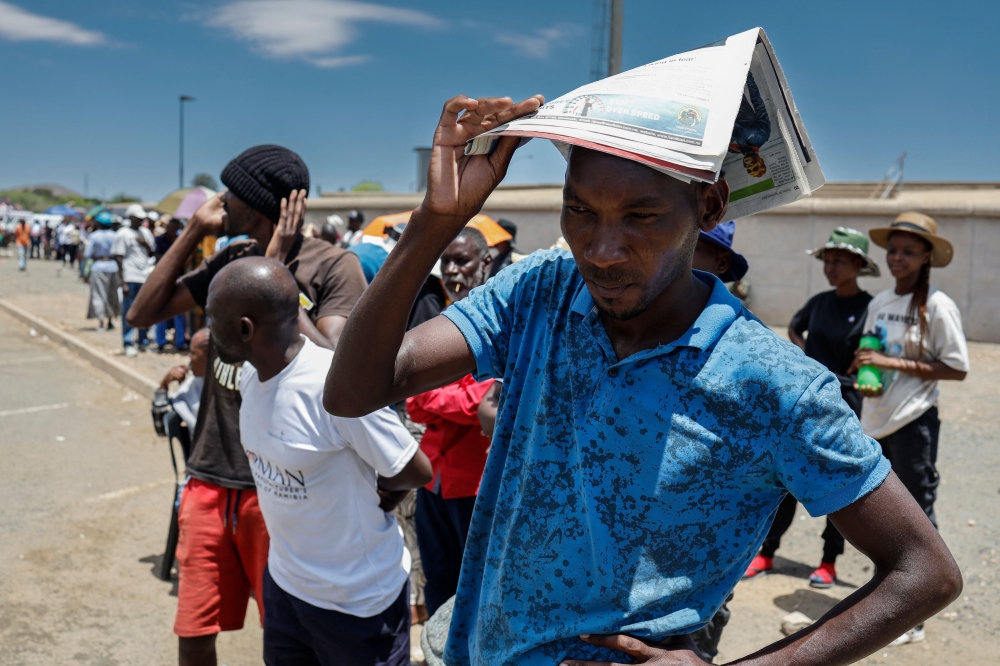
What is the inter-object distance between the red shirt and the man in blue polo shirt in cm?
197

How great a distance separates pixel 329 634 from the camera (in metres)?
2.57

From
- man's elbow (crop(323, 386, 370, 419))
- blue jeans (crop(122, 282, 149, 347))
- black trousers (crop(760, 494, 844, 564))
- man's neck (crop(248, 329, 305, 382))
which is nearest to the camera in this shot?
man's elbow (crop(323, 386, 370, 419))

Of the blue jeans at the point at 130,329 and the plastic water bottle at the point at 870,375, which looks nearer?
the plastic water bottle at the point at 870,375

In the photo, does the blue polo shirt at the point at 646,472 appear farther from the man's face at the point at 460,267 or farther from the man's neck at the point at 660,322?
the man's face at the point at 460,267

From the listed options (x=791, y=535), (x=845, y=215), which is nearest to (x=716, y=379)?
(x=791, y=535)

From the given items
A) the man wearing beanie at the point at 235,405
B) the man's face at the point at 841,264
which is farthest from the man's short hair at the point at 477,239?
the man's face at the point at 841,264

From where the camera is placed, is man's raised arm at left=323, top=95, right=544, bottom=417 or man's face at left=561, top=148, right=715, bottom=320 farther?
man's raised arm at left=323, top=95, right=544, bottom=417

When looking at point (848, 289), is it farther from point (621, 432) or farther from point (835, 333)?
point (621, 432)

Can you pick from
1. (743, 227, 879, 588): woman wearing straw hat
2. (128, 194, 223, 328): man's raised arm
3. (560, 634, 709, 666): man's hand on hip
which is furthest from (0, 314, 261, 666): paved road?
(560, 634, 709, 666): man's hand on hip

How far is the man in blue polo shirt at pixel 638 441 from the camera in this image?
4.27ft

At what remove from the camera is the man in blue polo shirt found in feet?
4.27

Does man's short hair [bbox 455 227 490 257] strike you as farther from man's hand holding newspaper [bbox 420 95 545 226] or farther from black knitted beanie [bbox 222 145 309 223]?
man's hand holding newspaper [bbox 420 95 545 226]

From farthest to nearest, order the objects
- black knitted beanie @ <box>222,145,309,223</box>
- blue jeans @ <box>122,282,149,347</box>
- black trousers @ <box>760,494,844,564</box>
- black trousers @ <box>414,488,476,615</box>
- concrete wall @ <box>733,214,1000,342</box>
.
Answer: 1. concrete wall @ <box>733,214,1000,342</box>
2. blue jeans @ <box>122,282,149,347</box>
3. black trousers @ <box>760,494,844,564</box>
4. black trousers @ <box>414,488,476,615</box>
5. black knitted beanie @ <box>222,145,309,223</box>

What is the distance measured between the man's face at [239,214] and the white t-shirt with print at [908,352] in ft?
11.4
